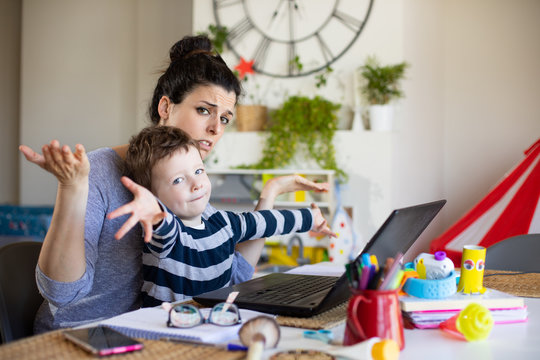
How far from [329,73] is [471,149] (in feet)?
4.27

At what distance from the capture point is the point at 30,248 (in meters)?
1.35

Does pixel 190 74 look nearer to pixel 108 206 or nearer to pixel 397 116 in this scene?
pixel 108 206

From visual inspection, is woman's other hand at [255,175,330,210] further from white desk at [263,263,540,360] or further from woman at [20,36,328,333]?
white desk at [263,263,540,360]

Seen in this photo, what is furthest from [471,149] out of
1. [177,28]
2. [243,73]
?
[177,28]

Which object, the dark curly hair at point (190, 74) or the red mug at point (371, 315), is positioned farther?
the dark curly hair at point (190, 74)

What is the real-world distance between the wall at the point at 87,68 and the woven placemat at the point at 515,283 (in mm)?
3874

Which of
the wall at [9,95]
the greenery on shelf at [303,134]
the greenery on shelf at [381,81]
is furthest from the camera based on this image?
the wall at [9,95]

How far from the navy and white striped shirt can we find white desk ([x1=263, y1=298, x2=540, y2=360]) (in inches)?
13.3

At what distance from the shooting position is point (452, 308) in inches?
38.3

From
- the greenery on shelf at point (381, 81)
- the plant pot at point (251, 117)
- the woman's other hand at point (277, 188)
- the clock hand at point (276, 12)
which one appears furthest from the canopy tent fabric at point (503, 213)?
the clock hand at point (276, 12)

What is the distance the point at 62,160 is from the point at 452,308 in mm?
715

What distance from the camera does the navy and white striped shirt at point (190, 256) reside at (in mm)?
1136

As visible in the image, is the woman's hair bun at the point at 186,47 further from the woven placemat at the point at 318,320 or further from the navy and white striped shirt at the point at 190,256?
the woven placemat at the point at 318,320

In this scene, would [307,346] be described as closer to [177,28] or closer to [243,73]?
[243,73]
